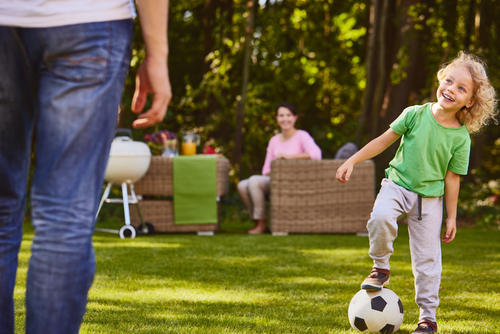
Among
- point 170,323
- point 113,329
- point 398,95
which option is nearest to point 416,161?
point 170,323

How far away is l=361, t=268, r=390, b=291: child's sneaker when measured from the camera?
2111 millimetres

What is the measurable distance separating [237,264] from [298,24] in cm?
800

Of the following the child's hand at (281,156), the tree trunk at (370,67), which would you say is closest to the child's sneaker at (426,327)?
the child's hand at (281,156)

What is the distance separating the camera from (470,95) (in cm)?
227

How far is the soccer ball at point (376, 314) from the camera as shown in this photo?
6.77 ft

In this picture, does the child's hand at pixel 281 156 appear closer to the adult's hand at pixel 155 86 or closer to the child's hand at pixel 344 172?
the child's hand at pixel 344 172

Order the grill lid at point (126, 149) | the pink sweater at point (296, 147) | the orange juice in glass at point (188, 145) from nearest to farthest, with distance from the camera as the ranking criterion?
the grill lid at point (126, 149), the pink sweater at point (296, 147), the orange juice in glass at point (188, 145)

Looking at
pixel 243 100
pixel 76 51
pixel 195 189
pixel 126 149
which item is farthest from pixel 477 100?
pixel 243 100

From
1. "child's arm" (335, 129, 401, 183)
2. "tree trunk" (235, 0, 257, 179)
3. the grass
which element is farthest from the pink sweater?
"child's arm" (335, 129, 401, 183)

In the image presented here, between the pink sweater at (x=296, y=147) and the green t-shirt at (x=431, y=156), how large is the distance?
128 inches

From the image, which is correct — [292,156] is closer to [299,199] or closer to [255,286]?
[299,199]

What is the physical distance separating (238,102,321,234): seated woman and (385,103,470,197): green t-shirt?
3212mm

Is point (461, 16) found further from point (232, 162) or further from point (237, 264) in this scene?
point (237, 264)

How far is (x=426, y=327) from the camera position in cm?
210
